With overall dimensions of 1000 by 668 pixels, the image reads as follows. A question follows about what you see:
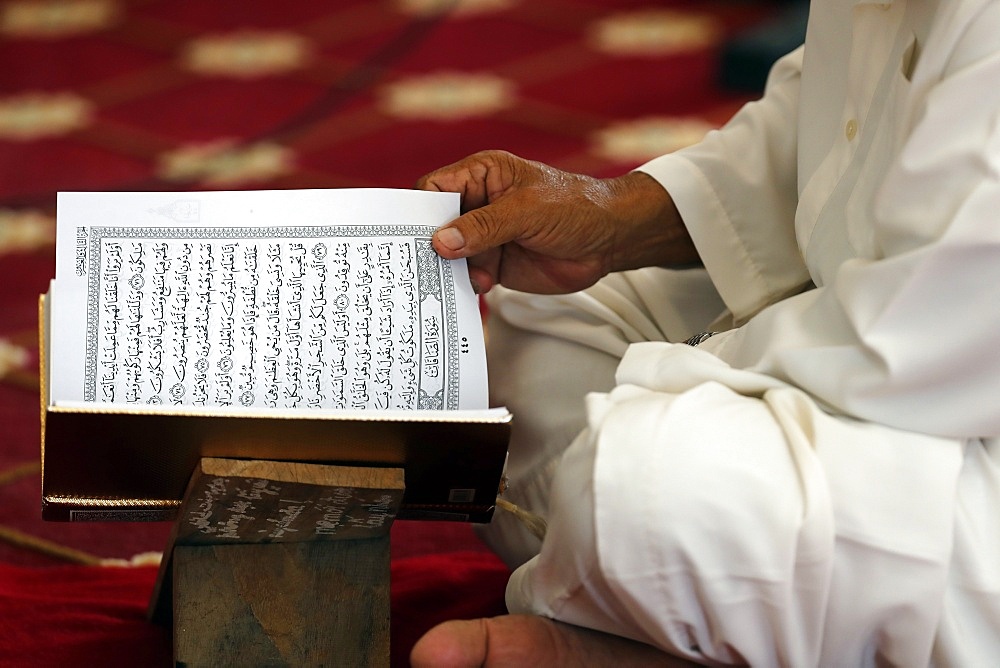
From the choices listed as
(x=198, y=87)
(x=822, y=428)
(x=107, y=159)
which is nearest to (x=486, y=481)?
(x=822, y=428)

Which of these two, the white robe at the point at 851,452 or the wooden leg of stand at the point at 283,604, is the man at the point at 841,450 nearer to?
the white robe at the point at 851,452

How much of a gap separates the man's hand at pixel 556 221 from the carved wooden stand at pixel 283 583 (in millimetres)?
239

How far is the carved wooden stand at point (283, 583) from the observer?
0.85 meters

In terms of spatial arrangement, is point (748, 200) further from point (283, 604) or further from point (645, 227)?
point (283, 604)

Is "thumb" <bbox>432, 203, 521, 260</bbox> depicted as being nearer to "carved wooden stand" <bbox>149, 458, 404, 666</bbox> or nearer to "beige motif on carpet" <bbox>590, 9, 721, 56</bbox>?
"carved wooden stand" <bbox>149, 458, 404, 666</bbox>

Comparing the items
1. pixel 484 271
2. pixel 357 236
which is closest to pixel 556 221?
pixel 484 271

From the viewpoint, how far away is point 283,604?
901 millimetres

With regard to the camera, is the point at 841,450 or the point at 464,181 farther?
the point at 464,181

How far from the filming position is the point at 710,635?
795mm

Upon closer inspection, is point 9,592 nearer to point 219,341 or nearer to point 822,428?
point 219,341

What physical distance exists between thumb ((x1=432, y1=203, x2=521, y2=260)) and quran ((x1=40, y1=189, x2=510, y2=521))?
0.5 inches

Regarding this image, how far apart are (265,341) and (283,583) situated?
0.19 m

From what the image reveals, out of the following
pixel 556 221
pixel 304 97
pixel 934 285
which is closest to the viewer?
pixel 934 285

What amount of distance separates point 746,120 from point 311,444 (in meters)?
0.59
